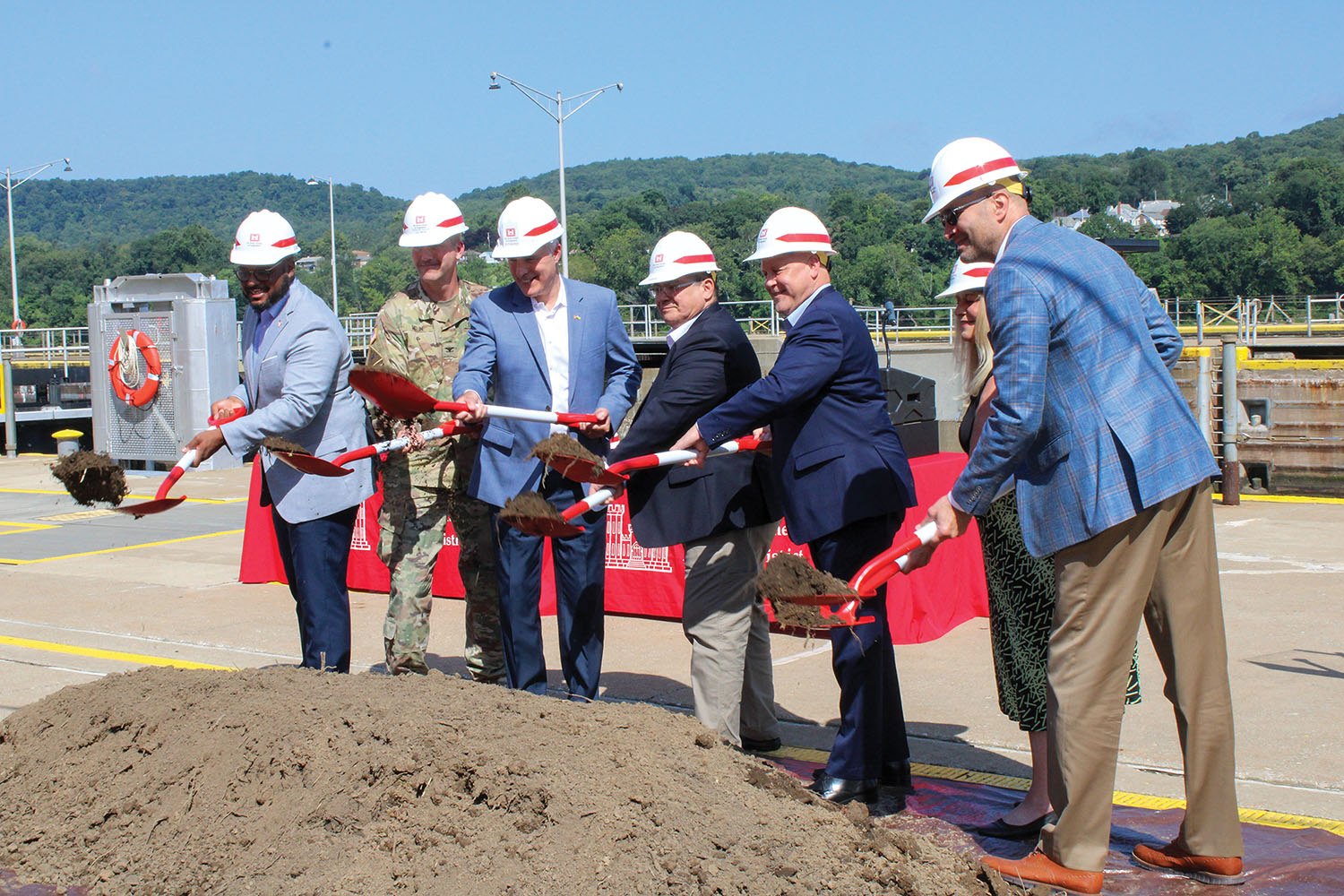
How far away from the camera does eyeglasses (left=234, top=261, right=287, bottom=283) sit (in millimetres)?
4629

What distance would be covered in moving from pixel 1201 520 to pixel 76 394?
25.4 metres

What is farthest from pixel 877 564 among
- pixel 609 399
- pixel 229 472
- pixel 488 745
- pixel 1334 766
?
pixel 229 472

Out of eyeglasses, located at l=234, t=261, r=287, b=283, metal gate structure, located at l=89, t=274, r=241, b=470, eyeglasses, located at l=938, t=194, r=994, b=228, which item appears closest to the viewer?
eyeglasses, located at l=938, t=194, r=994, b=228

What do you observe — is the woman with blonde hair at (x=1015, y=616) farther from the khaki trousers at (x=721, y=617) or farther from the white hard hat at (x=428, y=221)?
the white hard hat at (x=428, y=221)

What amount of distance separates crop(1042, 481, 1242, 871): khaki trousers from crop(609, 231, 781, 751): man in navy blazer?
1.36 metres

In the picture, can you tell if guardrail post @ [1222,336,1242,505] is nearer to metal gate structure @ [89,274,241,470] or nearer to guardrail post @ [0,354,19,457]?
metal gate structure @ [89,274,241,470]

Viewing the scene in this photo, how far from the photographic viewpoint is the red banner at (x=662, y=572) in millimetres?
6398

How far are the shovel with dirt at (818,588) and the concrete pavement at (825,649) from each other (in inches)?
34.7

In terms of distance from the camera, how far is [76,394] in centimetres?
2423

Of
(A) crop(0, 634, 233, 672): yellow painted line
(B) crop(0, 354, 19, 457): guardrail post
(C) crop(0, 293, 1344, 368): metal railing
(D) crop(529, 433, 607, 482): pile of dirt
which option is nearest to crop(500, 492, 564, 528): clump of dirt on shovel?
(D) crop(529, 433, 607, 482): pile of dirt

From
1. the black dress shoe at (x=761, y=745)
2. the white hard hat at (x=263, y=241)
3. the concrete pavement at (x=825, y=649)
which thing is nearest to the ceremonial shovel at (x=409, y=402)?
the white hard hat at (x=263, y=241)

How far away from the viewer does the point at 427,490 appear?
16.3 ft

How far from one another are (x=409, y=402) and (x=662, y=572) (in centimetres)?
284

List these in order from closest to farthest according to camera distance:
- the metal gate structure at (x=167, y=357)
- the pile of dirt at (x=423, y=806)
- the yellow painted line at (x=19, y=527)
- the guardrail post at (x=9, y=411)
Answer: the pile of dirt at (x=423, y=806) → the yellow painted line at (x=19, y=527) → the metal gate structure at (x=167, y=357) → the guardrail post at (x=9, y=411)
